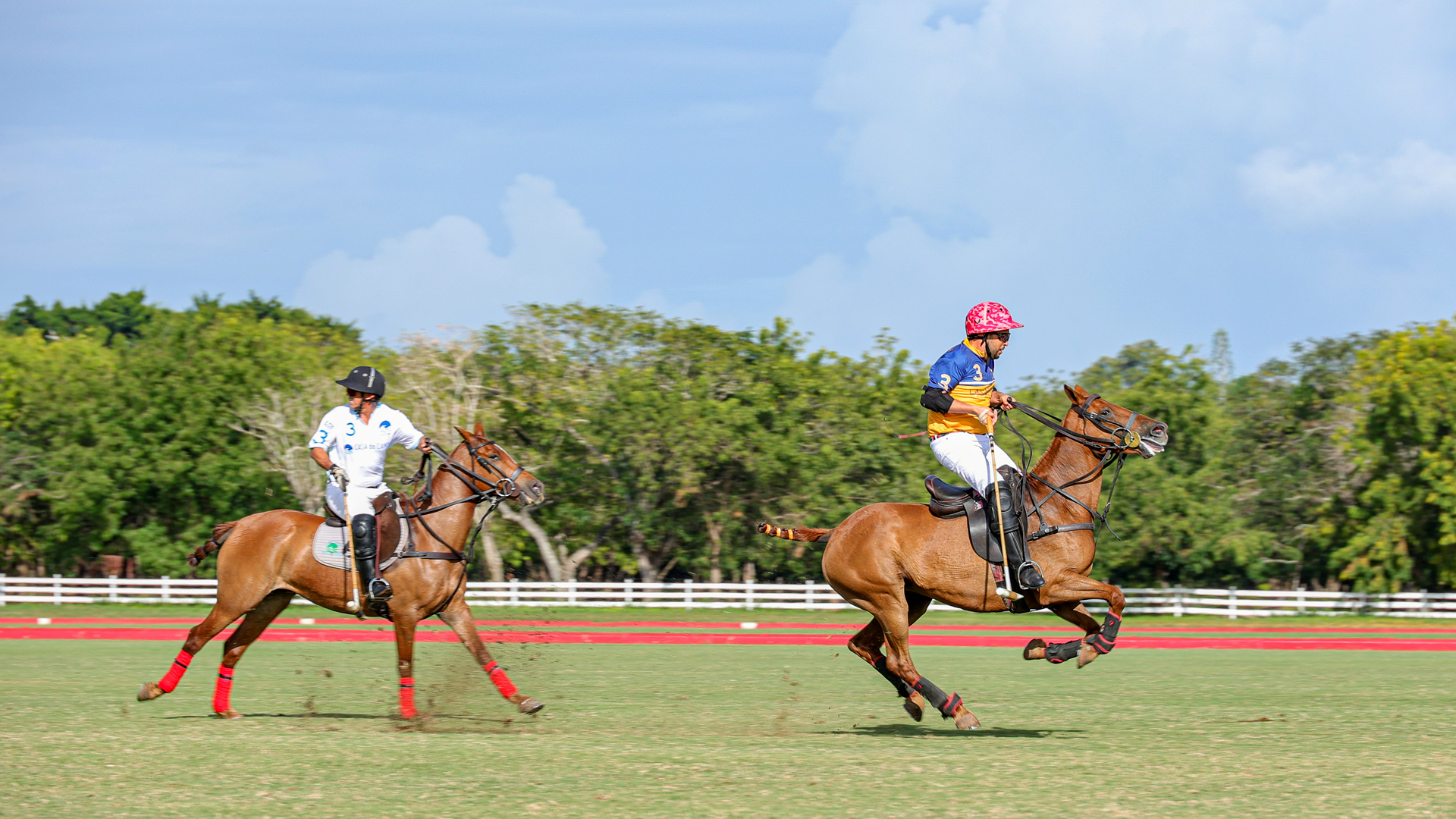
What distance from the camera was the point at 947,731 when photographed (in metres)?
7.81

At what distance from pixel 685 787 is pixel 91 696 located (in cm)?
581

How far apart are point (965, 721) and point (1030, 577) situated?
3.03ft

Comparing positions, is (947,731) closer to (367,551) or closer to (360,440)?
(367,551)

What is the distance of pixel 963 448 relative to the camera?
25.9 feet

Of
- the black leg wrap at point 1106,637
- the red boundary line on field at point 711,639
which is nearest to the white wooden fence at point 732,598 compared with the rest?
the red boundary line on field at point 711,639

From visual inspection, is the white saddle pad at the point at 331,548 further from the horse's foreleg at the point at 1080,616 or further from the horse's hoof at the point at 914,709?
the horse's foreleg at the point at 1080,616

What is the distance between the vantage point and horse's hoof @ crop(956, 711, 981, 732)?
24.9 feet

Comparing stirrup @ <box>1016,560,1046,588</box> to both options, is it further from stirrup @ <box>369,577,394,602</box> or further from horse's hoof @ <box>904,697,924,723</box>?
stirrup @ <box>369,577,394,602</box>

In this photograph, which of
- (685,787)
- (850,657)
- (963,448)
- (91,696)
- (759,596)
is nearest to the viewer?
(685,787)

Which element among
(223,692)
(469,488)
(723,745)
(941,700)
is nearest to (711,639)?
(469,488)

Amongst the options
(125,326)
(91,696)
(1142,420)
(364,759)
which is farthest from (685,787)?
(125,326)

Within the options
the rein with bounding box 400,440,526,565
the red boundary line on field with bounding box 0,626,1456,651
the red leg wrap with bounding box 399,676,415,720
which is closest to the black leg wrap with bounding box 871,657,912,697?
the rein with bounding box 400,440,526,565

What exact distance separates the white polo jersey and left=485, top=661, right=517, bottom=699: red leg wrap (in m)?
1.39

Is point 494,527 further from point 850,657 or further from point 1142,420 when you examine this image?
point 1142,420
